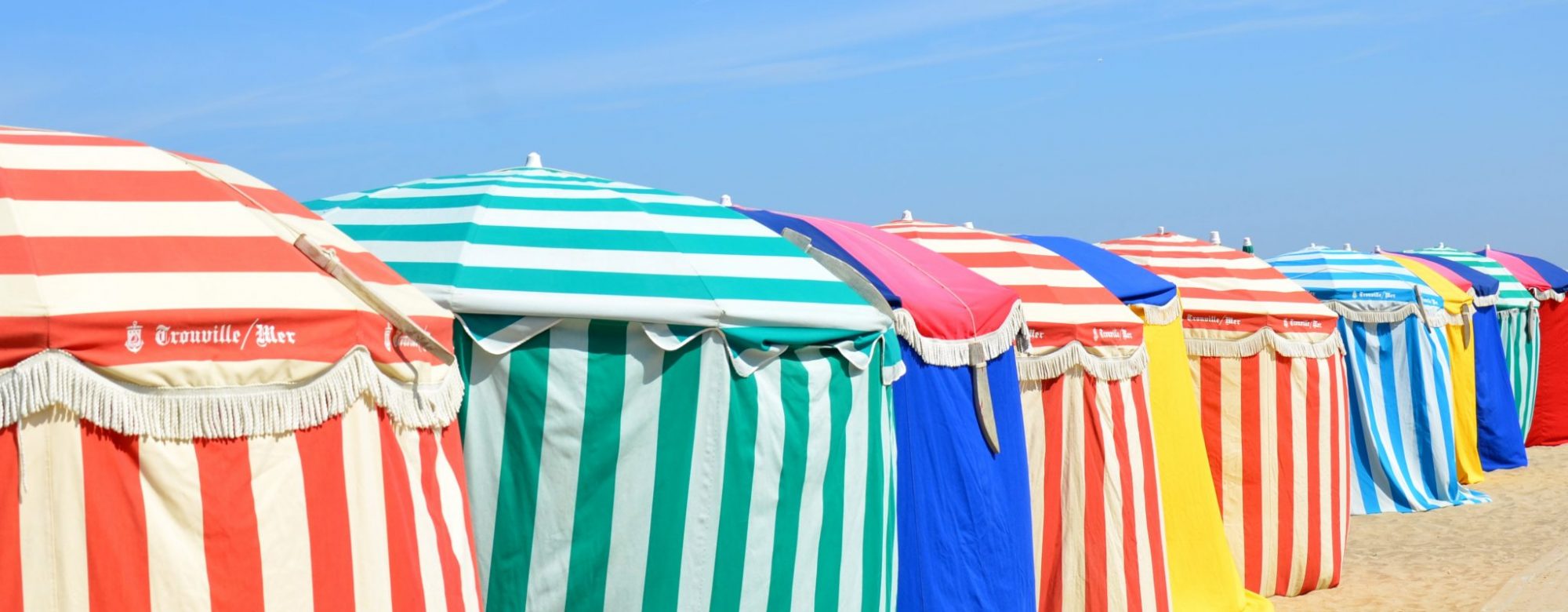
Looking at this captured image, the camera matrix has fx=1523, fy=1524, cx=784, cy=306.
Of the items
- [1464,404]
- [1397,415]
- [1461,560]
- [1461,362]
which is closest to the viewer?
[1461,560]

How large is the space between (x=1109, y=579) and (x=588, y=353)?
3.61 meters

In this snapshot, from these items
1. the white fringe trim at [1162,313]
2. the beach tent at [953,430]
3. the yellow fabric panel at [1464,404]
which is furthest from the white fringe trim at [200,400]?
the yellow fabric panel at [1464,404]

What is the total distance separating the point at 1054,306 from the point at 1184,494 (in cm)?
164

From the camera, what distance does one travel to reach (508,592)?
5.24 m

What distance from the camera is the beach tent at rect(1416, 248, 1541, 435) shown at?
16.8m

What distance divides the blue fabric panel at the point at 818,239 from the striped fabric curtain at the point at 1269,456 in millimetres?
3675

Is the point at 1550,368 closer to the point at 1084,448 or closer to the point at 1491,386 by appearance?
the point at 1491,386

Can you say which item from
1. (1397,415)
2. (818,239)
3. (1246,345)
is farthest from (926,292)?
(1397,415)

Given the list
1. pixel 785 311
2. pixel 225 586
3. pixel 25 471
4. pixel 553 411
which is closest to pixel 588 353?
pixel 553 411

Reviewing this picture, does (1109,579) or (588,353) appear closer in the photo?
(588,353)

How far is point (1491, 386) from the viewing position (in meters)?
15.4

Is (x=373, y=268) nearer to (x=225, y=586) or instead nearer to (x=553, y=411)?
(x=553, y=411)

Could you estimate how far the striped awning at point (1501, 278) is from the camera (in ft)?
54.8

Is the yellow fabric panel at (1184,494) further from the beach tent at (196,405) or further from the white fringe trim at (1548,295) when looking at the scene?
the white fringe trim at (1548,295)
